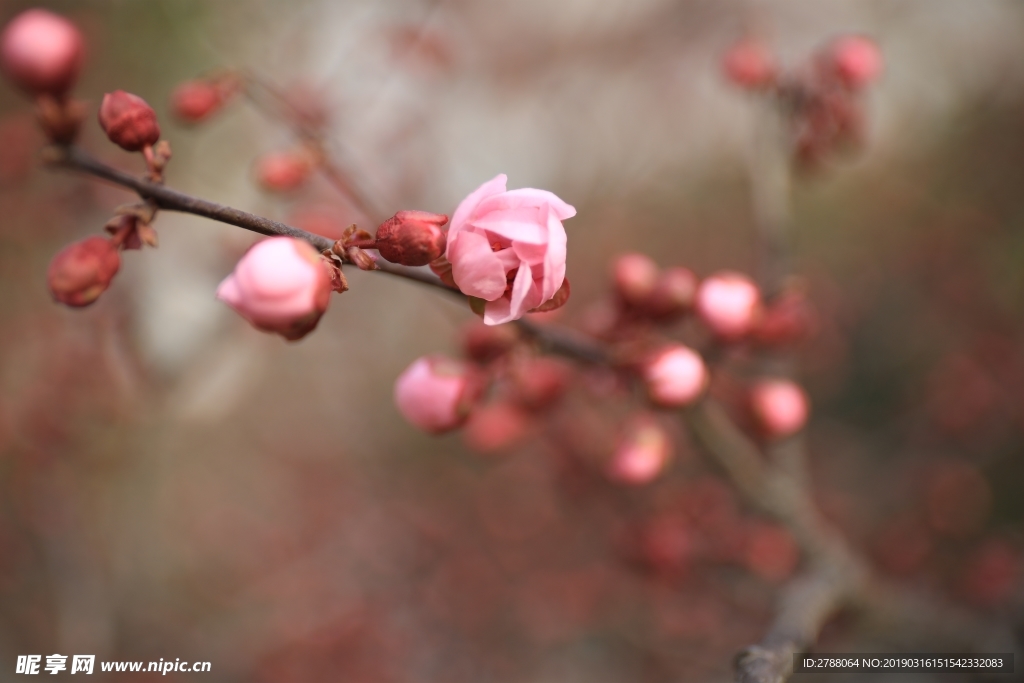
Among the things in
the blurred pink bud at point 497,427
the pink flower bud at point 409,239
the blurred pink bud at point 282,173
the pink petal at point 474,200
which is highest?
the blurred pink bud at point 282,173

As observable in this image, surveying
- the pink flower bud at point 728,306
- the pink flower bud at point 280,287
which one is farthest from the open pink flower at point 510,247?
the pink flower bud at point 728,306

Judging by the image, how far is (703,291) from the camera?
1230mm

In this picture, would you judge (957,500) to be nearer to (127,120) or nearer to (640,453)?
(640,453)

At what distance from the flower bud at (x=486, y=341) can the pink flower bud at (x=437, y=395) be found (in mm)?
100

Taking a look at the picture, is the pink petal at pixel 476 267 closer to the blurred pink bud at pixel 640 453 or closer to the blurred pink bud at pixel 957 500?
the blurred pink bud at pixel 640 453

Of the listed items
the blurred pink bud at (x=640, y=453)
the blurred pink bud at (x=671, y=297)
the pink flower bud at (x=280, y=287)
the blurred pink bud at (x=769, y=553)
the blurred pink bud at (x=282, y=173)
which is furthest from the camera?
the blurred pink bud at (x=769, y=553)

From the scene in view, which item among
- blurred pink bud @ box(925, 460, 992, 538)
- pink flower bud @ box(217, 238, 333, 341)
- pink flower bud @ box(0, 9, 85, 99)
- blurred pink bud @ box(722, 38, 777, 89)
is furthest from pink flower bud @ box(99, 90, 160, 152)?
blurred pink bud @ box(925, 460, 992, 538)

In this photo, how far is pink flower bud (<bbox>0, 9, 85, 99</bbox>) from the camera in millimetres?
788

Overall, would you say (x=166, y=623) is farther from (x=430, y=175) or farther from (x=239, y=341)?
(x=430, y=175)

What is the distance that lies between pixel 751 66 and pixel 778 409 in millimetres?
1034

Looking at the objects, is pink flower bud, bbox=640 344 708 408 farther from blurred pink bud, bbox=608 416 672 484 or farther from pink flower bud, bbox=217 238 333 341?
pink flower bud, bbox=217 238 333 341

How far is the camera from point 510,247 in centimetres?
79

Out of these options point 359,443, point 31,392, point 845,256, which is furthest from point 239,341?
point 845,256

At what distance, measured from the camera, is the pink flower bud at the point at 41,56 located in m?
0.79
